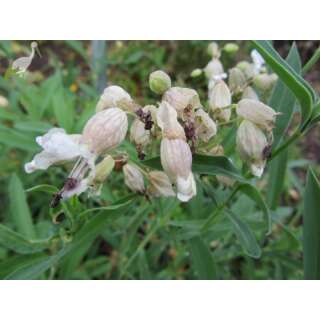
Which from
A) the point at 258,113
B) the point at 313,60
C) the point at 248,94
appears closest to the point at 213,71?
the point at 248,94

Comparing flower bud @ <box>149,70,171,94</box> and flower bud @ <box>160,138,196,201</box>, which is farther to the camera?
flower bud @ <box>149,70,171,94</box>

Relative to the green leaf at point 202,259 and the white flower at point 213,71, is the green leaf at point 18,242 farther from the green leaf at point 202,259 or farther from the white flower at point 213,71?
the white flower at point 213,71

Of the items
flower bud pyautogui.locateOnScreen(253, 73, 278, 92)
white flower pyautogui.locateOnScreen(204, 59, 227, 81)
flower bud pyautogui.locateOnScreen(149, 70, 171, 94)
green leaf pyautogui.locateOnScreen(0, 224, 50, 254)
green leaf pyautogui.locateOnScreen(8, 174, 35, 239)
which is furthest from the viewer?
green leaf pyautogui.locateOnScreen(8, 174, 35, 239)

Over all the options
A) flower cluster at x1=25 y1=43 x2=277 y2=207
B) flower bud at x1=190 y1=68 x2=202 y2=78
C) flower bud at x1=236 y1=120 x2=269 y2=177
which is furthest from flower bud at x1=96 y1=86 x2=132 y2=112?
flower bud at x1=190 y1=68 x2=202 y2=78

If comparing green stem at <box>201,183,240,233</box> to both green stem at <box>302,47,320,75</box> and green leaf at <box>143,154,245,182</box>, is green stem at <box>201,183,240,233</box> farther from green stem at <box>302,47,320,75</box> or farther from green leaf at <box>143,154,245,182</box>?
green stem at <box>302,47,320,75</box>

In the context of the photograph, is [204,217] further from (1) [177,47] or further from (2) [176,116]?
(1) [177,47]

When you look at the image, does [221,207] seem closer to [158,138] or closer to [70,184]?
[158,138]
